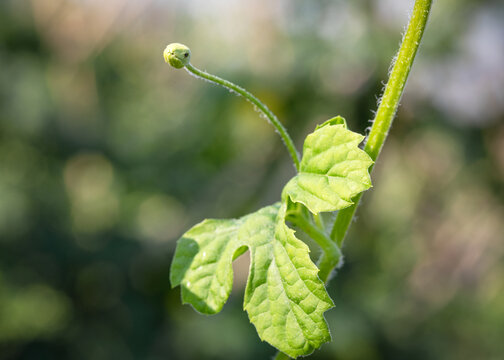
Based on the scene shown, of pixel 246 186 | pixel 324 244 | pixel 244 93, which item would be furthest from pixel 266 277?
pixel 246 186

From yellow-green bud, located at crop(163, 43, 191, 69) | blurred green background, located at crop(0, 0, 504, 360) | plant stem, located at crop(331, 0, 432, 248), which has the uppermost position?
plant stem, located at crop(331, 0, 432, 248)

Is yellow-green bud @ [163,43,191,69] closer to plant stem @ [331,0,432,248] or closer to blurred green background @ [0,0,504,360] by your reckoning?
plant stem @ [331,0,432,248]

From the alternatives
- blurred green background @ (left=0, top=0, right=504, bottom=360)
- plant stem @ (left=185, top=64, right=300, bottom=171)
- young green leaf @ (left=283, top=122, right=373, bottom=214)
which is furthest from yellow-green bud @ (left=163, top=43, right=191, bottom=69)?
blurred green background @ (left=0, top=0, right=504, bottom=360)

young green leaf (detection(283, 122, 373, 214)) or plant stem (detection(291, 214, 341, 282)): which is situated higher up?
young green leaf (detection(283, 122, 373, 214))

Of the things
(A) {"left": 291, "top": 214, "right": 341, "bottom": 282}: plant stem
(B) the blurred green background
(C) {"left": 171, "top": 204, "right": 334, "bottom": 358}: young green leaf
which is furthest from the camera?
(B) the blurred green background

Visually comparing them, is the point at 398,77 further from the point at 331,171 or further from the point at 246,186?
the point at 246,186

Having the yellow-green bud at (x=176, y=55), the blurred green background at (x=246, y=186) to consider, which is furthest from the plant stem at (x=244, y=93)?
the blurred green background at (x=246, y=186)
